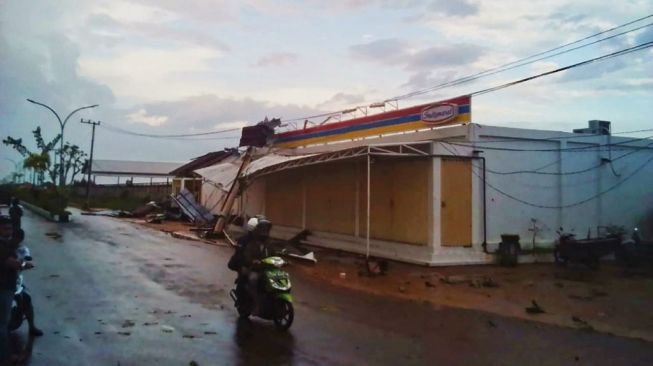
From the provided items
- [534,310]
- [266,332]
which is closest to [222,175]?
[534,310]

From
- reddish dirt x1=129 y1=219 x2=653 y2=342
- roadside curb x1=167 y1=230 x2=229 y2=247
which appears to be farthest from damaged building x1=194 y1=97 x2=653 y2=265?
roadside curb x1=167 y1=230 x2=229 y2=247

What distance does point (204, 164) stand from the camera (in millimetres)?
43094

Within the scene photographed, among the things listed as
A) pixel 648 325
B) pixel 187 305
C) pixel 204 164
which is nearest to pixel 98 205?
pixel 204 164

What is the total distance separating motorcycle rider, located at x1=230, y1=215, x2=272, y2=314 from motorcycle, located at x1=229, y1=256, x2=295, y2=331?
96mm

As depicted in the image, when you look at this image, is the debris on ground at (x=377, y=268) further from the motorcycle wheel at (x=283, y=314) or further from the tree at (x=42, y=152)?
the tree at (x=42, y=152)

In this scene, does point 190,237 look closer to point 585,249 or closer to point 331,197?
point 331,197

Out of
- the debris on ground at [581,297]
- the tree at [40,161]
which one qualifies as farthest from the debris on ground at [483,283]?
the tree at [40,161]

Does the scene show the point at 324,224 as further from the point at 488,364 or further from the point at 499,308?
the point at 488,364

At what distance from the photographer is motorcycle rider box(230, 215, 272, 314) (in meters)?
8.63

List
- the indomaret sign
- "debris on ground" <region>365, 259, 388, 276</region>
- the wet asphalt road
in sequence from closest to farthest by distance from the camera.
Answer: the wet asphalt road < "debris on ground" <region>365, 259, 388, 276</region> < the indomaret sign

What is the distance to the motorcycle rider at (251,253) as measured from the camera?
28.3 ft

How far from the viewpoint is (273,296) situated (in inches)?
327

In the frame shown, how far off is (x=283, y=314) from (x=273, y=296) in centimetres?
29

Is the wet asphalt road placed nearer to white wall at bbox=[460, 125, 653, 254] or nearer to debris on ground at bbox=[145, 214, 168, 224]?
white wall at bbox=[460, 125, 653, 254]
